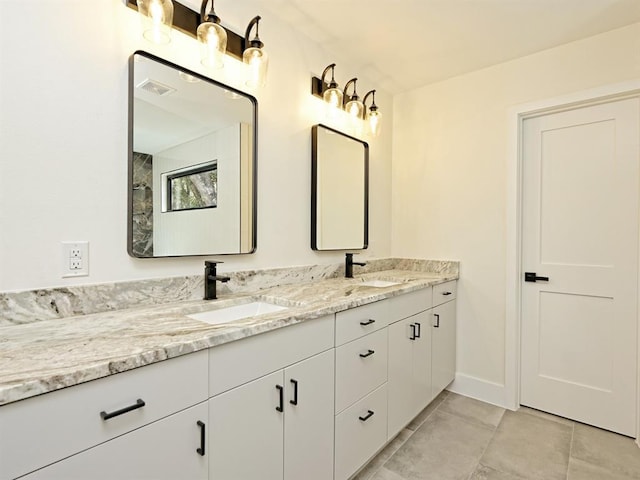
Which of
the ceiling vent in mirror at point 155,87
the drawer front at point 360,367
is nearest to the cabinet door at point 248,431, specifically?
the drawer front at point 360,367

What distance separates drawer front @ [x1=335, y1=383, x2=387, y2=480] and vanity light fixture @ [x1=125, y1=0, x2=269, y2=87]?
163cm

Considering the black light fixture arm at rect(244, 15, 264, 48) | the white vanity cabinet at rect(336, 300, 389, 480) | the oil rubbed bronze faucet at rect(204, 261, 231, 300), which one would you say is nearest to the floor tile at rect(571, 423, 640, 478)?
the white vanity cabinet at rect(336, 300, 389, 480)

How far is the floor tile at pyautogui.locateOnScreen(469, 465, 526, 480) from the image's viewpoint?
5.46 ft

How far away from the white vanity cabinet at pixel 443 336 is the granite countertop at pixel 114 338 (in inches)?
39.1

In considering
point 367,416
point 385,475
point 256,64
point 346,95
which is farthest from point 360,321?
point 346,95

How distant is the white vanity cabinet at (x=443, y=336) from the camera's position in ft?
7.50

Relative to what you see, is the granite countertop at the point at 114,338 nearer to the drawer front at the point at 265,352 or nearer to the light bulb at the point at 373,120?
the drawer front at the point at 265,352

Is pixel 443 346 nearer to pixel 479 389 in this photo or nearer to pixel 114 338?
pixel 479 389

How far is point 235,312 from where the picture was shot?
153 centimetres

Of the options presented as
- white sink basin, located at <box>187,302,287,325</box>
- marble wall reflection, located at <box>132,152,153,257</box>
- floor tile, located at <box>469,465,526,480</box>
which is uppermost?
marble wall reflection, located at <box>132,152,153,257</box>

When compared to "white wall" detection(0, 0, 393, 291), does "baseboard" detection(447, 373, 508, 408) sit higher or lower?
lower

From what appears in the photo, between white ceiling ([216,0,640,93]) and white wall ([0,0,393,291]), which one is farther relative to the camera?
white ceiling ([216,0,640,93])

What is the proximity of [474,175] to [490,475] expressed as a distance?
1.90m

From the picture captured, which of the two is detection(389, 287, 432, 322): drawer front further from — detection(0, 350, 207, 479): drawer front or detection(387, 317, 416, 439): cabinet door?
detection(0, 350, 207, 479): drawer front
